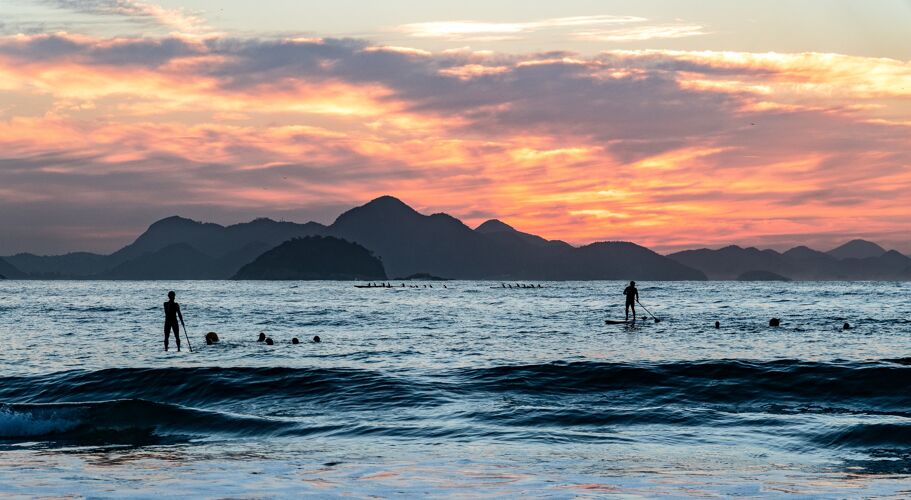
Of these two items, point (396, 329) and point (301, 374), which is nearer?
point (301, 374)

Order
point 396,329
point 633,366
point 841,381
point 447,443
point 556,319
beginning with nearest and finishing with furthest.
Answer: point 447,443, point 841,381, point 633,366, point 396,329, point 556,319

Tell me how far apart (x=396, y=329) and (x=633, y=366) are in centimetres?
2230

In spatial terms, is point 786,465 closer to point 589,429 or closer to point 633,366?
point 589,429

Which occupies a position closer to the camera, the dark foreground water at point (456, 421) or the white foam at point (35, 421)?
the dark foreground water at point (456, 421)

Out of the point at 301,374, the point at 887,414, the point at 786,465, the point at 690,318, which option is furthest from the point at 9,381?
the point at 690,318

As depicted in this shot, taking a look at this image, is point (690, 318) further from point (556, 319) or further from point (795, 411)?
point (795, 411)

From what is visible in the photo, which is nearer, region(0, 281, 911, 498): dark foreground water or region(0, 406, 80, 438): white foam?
region(0, 281, 911, 498): dark foreground water

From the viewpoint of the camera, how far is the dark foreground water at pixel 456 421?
1213 centimetres

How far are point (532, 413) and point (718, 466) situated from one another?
5.91 meters

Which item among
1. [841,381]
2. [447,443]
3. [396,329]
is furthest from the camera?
[396,329]

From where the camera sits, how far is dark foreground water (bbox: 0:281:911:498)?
1213cm

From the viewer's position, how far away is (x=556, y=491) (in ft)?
36.9

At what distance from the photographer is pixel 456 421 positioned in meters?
17.9

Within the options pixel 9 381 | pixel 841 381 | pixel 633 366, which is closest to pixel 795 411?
pixel 841 381
